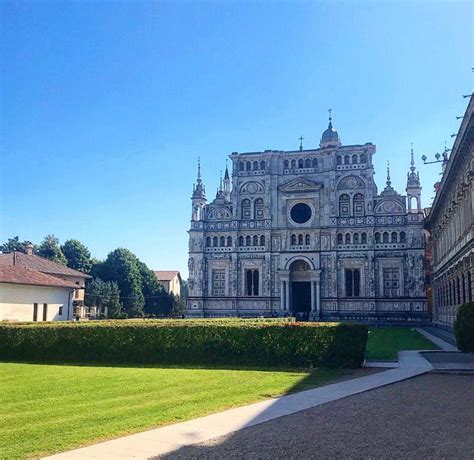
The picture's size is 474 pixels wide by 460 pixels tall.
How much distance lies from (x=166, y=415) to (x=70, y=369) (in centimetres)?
Result: 899

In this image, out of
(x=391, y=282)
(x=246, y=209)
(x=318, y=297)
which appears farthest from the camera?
(x=246, y=209)

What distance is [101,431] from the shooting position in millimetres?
9711

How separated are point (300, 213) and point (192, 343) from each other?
4000 centimetres

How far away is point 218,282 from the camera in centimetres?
5962

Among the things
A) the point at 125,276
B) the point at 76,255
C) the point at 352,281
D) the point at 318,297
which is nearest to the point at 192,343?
the point at 318,297

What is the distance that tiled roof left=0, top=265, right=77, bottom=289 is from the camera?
122 feet

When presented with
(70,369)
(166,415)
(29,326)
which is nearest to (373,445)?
(166,415)

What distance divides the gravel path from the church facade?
42.2 m

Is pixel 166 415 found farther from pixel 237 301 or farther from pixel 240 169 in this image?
pixel 240 169

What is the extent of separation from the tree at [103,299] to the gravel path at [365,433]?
56.6m

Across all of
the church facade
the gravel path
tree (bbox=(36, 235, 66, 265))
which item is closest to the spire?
the church facade

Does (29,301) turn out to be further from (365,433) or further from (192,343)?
(365,433)

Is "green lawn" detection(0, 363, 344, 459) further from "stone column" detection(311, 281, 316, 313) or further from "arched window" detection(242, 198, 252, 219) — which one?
"arched window" detection(242, 198, 252, 219)

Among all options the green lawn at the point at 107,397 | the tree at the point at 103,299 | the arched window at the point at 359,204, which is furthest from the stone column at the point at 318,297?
the green lawn at the point at 107,397
